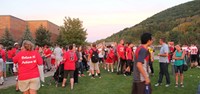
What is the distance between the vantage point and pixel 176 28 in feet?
344

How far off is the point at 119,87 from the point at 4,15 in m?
40.9

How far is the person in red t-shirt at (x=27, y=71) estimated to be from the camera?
22.9 ft

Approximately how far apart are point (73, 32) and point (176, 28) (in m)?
55.2

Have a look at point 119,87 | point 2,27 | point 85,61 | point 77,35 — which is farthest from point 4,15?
point 119,87

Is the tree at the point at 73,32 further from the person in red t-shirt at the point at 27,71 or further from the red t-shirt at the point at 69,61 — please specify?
the person in red t-shirt at the point at 27,71

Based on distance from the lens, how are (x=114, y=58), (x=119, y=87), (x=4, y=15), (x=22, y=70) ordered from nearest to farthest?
(x=22, y=70) → (x=119, y=87) → (x=114, y=58) → (x=4, y=15)

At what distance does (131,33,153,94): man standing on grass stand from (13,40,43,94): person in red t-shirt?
266cm

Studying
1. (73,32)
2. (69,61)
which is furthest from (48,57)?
(73,32)

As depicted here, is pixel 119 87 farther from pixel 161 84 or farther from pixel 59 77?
pixel 59 77

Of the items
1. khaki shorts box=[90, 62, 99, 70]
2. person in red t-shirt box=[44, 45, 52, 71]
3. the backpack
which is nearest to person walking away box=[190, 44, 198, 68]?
khaki shorts box=[90, 62, 99, 70]

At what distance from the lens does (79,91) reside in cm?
1142

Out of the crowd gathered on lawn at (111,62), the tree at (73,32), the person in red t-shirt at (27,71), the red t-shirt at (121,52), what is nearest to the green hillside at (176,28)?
the tree at (73,32)

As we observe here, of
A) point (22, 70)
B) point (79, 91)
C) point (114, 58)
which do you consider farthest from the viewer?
point (114, 58)

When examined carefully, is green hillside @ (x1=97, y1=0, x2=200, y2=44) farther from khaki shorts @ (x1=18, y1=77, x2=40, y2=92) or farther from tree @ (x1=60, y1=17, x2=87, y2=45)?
khaki shorts @ (x1=18, y1=77, x2=40, y2=92)
